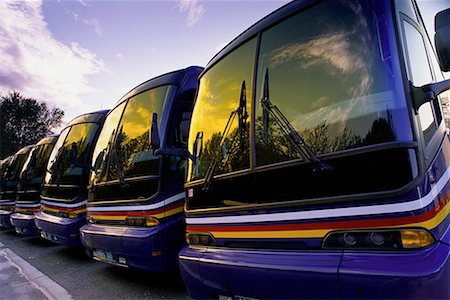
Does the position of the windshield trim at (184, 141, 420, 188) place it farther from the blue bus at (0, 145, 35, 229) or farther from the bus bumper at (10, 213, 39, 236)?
the blue bus at (0, 145, 35, 229)

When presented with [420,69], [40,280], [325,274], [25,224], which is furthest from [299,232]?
[25,224]

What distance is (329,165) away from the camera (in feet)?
6.22

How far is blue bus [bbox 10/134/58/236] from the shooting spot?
285 inches

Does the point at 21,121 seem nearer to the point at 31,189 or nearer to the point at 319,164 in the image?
the point at 31,189

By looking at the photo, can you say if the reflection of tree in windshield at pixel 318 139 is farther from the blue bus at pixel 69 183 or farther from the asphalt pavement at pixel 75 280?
the blue bus at pixel 69 183

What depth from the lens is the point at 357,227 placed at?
177 centimetres

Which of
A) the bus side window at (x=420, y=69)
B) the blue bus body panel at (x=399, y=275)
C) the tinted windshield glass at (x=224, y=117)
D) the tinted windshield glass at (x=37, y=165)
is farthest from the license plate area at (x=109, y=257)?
the tinted windshield glass at (x=37, y=165)

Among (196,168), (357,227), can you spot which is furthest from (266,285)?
(196,168)

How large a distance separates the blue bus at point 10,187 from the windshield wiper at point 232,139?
851 centimetres

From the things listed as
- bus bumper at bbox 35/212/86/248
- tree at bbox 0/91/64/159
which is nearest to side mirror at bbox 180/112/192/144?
bus bumper at bbox 35/212/86/248

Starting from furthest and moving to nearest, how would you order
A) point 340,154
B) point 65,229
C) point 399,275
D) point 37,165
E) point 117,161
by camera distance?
1. point 37,165
2. point 65,229
3. point 117,161
4. point 340,154
5. point 399,275

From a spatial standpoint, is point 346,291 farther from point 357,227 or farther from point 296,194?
point 296,194

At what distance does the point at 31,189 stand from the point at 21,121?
1315 inches

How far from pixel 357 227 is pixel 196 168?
1592 mm
